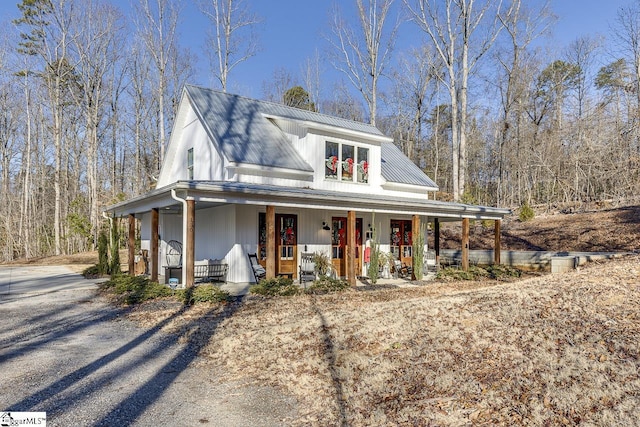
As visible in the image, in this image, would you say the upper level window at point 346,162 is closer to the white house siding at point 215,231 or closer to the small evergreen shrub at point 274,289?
the white house siding at point 215,231

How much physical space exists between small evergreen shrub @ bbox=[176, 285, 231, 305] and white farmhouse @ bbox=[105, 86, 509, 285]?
1536 mm

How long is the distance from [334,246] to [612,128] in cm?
866

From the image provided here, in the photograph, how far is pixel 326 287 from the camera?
34.0 ft

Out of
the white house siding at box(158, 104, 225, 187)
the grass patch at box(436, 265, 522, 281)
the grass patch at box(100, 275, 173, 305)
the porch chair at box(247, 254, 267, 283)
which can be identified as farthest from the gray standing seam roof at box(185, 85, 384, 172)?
the grass patch at box(436, 265, 522, 281)

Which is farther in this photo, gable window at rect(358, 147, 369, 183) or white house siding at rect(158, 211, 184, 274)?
white house siding at rect(158, 211, 184, 274)

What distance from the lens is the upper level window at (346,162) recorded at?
1391cm

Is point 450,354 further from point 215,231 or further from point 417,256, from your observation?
point 215,231

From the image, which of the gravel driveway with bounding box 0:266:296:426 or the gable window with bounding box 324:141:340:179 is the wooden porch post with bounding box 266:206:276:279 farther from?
the gable window with bounding box 324:141:340:179

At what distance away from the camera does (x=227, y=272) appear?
11.7m

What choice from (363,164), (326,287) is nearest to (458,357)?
(326,287)

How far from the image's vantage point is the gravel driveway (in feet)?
12.2

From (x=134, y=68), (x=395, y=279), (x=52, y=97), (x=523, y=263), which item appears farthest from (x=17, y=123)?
(x=523, y=263)

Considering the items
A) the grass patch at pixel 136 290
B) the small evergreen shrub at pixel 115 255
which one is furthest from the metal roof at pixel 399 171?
the small evergreen shrub at pixel 115 255

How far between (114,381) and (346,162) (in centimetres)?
1074
